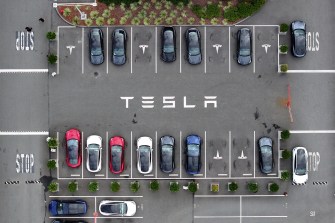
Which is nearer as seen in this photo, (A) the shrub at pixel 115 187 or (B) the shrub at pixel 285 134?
(B) the shrub at pixel 285 134

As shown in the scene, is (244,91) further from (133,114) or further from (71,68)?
(71,68)

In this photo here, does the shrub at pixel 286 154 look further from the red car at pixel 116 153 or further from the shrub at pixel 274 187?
the red car at pixel 116 153

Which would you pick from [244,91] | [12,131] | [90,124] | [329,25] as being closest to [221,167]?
[244,91]

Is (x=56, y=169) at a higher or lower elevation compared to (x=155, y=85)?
lower

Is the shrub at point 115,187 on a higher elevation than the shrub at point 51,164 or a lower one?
lower

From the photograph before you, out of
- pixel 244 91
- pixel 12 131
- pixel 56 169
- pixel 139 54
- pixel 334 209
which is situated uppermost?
pixel 139 54

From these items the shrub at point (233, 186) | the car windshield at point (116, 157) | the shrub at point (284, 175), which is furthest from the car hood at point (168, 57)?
the shrub at point (284, 175)
